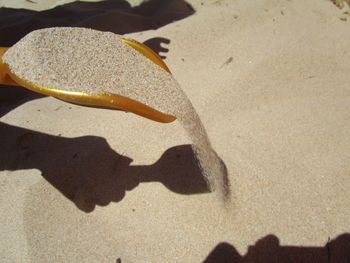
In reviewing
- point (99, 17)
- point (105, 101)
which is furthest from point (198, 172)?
point (99, 17)

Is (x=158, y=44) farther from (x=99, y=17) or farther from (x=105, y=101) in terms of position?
(x=105, y=101)

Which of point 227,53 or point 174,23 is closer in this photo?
point 227,53

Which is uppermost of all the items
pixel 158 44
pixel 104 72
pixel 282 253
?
pixel 104 72

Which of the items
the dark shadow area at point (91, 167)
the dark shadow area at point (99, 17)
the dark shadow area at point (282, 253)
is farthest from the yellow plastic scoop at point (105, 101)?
the dark shadow area at point (99, 17)

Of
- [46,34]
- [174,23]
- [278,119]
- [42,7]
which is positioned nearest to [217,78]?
[278,119]

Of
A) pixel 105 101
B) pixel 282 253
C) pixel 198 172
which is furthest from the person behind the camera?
pixel 198 172

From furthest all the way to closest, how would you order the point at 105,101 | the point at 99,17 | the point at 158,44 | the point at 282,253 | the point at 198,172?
the point at 99,17 → the point at 158,44 → the point at 198,172 → the point at 282,253 → the point at 105,101

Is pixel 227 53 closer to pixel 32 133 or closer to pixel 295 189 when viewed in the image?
pixel 295 189

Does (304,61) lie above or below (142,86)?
below
